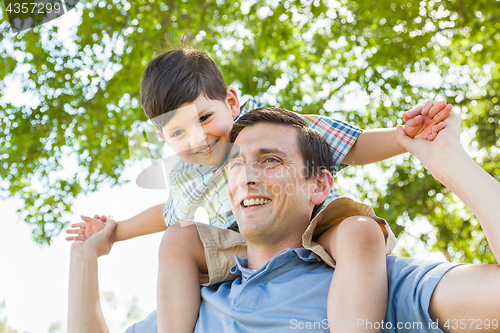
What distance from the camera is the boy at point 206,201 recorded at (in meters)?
1.09

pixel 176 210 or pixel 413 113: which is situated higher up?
pixel 413 113

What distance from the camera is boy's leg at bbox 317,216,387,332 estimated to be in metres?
1.03

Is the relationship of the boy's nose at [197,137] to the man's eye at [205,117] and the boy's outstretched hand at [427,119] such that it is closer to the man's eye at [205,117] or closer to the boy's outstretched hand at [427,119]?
the man's eye at [205,117]

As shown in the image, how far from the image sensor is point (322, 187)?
1482 millimetres

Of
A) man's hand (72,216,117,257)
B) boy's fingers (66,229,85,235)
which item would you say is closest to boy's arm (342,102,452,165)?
man's hand (72,216,117,257)

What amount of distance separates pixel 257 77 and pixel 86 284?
138 inches

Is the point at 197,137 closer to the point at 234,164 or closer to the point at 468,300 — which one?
the point at 234,164

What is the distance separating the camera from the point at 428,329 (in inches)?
41.5

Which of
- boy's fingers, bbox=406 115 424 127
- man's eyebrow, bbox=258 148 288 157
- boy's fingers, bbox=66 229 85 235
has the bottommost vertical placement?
boy's fingers, bbox=66 229 85 235

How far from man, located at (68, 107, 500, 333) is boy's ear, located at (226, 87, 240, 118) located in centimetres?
27

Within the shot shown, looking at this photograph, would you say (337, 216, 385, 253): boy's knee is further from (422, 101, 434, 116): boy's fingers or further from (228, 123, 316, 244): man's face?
(422, 101, 434, 116): boy's fingers

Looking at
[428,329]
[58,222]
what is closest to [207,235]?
[428,329]
